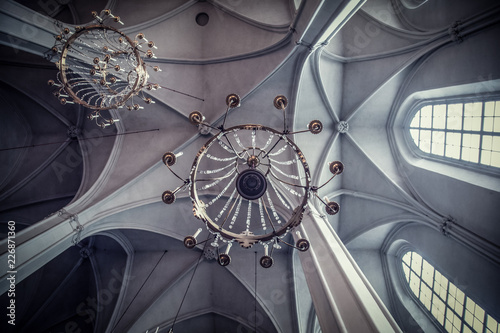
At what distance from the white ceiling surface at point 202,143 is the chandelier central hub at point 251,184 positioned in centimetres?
420

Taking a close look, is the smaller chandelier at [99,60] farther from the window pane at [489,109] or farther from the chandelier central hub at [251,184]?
the window pane at [489,109]

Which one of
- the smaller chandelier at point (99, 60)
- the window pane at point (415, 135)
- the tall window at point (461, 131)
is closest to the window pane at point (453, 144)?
the tall window at point (461, 131)

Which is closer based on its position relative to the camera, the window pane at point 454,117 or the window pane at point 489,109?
the window pane at point 489,109

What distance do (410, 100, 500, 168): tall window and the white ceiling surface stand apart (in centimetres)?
77

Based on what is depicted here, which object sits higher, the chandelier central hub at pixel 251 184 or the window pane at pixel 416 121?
the window pane at pixel 416 121

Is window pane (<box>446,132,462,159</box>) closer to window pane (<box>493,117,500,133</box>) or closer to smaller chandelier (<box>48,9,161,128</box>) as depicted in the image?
window pane (<box>493,117,500,133</box>)

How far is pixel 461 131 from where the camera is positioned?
24.2 feet

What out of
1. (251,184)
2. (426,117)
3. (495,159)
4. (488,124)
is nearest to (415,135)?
(426,117)

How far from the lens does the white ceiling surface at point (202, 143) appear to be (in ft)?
26.7

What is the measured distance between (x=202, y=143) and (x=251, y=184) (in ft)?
18.3

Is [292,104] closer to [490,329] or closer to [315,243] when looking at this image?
[315,243]

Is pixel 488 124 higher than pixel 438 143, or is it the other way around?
pixel 488 124

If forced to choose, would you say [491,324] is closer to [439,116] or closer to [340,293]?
[340,293]

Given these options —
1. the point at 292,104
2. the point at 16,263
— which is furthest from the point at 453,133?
the point at 16,263
